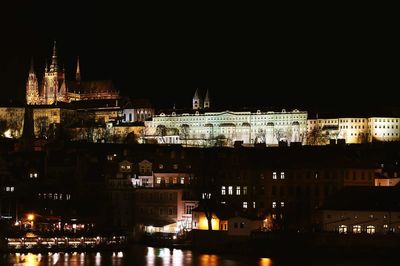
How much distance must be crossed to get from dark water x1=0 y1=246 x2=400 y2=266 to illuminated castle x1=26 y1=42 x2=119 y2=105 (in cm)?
9395

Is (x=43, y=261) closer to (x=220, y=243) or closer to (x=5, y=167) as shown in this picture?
(x=220, y=243)

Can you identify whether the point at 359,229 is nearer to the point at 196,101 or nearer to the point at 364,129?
the point at 364,129

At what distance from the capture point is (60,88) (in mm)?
138375

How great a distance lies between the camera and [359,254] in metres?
37.1

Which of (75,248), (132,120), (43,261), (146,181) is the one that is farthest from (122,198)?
(132,120)

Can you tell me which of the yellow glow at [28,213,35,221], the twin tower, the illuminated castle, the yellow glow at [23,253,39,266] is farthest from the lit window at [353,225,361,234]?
the illuminated castle

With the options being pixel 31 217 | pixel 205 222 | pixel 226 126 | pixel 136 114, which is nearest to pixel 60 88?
pixel 136 114

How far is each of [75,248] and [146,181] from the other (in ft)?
25.7

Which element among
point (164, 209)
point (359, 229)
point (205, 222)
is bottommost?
point (359, 229)

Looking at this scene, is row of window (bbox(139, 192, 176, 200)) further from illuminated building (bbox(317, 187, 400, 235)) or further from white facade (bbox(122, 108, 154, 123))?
white facade (bbox(122, 108, 154, 123))

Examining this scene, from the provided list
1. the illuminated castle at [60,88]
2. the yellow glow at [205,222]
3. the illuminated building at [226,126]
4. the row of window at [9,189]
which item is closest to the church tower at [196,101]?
the illuminated building at [226,126]

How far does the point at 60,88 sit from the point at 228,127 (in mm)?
32093

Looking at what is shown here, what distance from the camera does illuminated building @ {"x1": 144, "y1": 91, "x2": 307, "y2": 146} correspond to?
11138 centimetres

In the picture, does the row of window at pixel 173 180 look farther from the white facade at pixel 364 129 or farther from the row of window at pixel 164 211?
the white facade at pixel 364 129
